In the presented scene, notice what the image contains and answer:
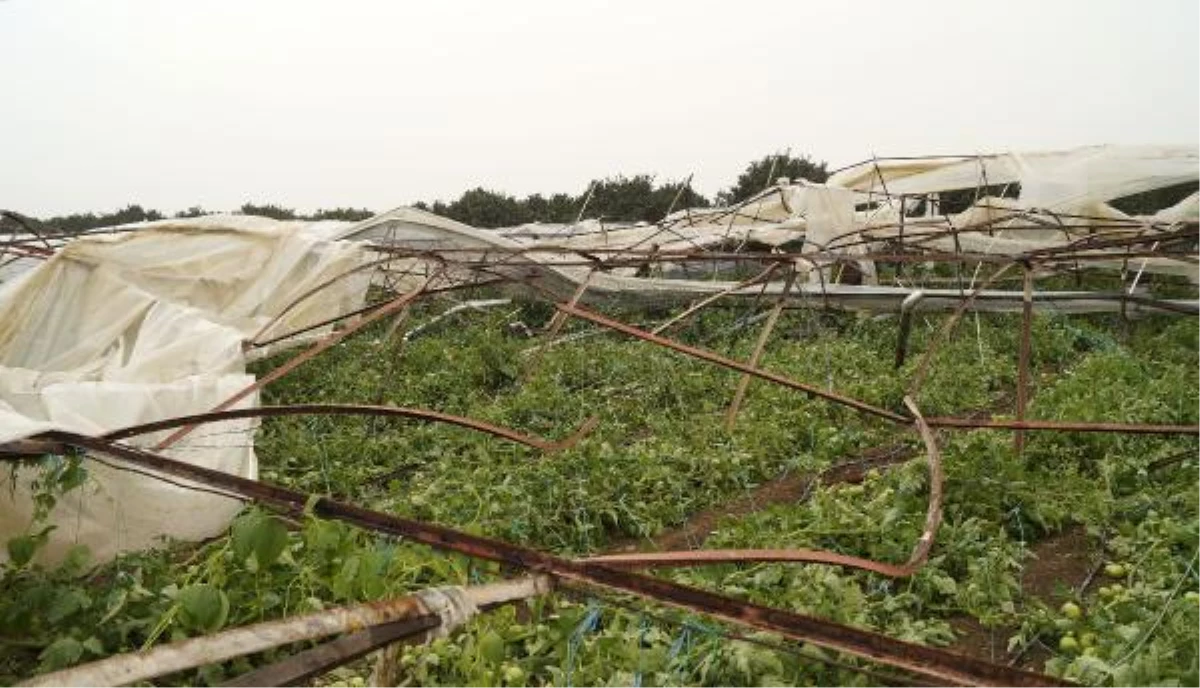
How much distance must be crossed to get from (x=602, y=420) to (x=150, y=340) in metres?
3.79

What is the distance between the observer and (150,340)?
7.16 meters

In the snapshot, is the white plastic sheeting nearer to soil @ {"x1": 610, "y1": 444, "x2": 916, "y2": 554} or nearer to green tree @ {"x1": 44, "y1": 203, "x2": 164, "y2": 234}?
soil @ {"x1": 610, "y1": 444, "x2": 916, "y2": 554}

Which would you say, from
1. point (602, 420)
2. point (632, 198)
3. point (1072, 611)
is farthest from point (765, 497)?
point (632, 198)

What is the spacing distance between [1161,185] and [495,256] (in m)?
7.89

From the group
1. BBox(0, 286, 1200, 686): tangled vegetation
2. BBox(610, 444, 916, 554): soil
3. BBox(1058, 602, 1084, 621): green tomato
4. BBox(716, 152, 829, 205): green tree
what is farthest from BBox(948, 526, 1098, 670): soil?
BBox(716, 152, 829, 205): green tree

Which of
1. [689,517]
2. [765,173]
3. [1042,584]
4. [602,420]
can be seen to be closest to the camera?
[1042,584]

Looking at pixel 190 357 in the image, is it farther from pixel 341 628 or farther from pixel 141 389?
pixel 341 628

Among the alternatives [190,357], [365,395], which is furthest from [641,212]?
[190,357]

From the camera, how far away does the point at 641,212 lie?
82.7 feet

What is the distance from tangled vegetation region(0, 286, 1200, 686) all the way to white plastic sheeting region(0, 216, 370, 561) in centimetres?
20

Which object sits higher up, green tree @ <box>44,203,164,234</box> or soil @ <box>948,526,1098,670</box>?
green tree @ <box>44,203,164,234</box>

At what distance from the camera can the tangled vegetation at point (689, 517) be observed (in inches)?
120

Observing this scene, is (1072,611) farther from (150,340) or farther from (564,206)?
(564,206)

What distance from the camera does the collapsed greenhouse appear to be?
7.77 feet
